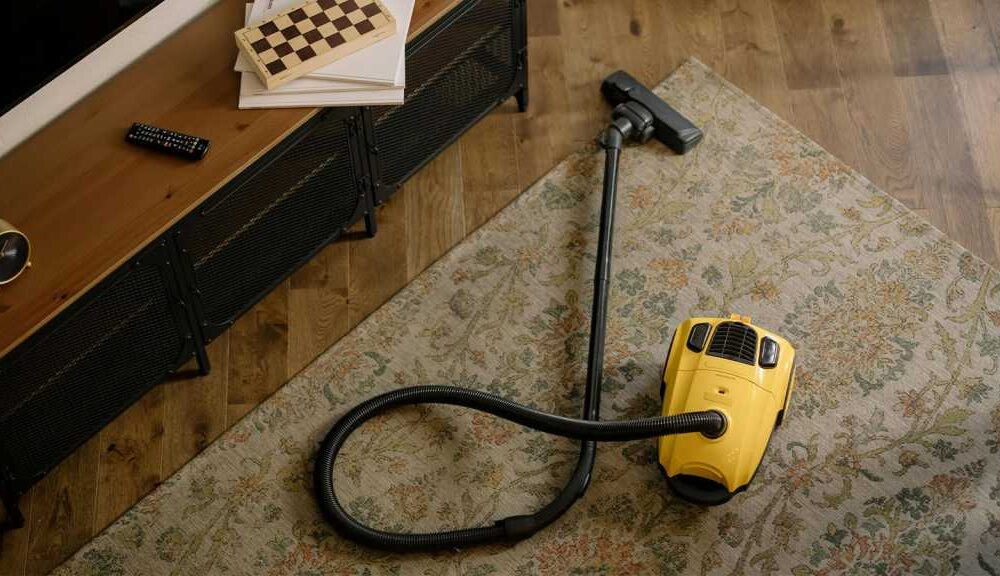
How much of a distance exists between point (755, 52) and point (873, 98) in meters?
0.33

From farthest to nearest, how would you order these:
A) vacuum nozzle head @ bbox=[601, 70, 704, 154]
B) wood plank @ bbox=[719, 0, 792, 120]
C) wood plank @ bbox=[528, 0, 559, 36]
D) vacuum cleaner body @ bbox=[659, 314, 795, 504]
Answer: wood plank @ bbox=[528, 0, 559, 36] → wood plank @ bbox=[719, 0, 792, 120] → vacuum nozzle head @ bbox=[601, 70, 704, 154] → vacuum cleaner body @ bbox=[659, 314, 795, 504]

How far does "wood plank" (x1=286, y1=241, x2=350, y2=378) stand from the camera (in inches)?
108

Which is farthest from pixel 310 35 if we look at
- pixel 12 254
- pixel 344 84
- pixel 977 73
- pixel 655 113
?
pixel 977 73

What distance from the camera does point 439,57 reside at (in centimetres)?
268

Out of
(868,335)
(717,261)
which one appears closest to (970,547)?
(868,335)

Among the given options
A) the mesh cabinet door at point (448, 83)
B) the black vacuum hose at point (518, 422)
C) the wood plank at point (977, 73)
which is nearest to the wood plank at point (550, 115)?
the mesh cabinet door at point (448, 83)

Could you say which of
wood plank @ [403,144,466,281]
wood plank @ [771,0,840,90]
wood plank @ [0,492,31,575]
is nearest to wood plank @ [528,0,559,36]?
wood plank @ [403,144,466,281]

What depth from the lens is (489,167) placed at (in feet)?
9.88

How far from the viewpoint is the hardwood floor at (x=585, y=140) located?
2598 millimetres

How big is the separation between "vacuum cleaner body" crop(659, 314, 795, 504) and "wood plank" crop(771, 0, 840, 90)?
Result: 93 cm

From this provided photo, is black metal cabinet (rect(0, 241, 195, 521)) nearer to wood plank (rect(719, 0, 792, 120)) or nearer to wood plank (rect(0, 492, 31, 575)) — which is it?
wood plank (rect(0, 492, 31, 575))

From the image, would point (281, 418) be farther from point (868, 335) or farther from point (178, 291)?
point (868, 335)

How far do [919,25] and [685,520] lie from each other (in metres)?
1.58

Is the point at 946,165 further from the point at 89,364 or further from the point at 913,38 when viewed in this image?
the point at 89,364
